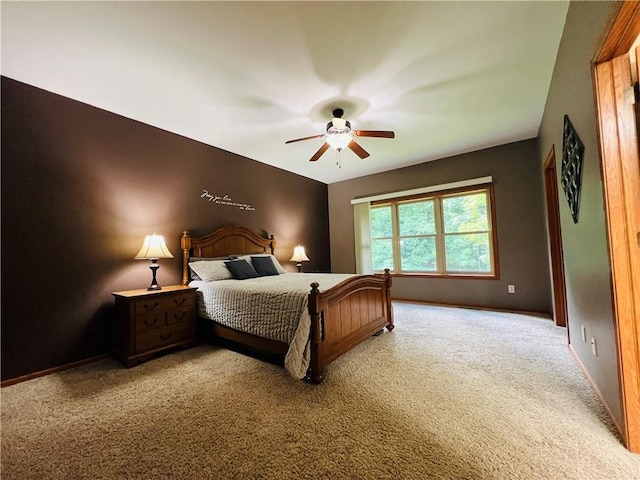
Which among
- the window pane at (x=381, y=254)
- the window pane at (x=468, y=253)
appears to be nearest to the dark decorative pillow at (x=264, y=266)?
the window pane at (x=381, y=254)

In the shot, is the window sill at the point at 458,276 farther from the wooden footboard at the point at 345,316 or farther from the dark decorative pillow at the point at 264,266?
the dark decorative pillow at the point at 264,266

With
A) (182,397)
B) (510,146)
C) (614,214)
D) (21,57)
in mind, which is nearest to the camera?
(614,214)

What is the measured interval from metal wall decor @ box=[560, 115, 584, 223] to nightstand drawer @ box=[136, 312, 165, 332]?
3.76 m

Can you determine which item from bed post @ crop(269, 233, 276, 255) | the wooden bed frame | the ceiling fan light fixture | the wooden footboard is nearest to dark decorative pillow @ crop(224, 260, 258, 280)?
the wooden bed frame

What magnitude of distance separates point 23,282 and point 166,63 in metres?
2.25

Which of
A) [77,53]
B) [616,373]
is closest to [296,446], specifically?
[616,373]

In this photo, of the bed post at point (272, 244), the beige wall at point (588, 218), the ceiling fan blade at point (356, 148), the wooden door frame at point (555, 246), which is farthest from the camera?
the bed post at point (272, 244)

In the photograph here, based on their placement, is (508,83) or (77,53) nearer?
(77,53)

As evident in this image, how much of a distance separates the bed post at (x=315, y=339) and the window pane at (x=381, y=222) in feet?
11.4

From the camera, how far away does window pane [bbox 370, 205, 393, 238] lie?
5.29 m

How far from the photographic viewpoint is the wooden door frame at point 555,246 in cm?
321

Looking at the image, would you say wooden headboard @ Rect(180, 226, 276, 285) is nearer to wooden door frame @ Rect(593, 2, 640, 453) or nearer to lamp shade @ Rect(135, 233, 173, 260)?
lamp shade @ Rect(135, 233, 173, 260)

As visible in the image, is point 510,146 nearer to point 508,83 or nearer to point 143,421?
point 508,83

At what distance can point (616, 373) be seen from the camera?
55.9 inches
